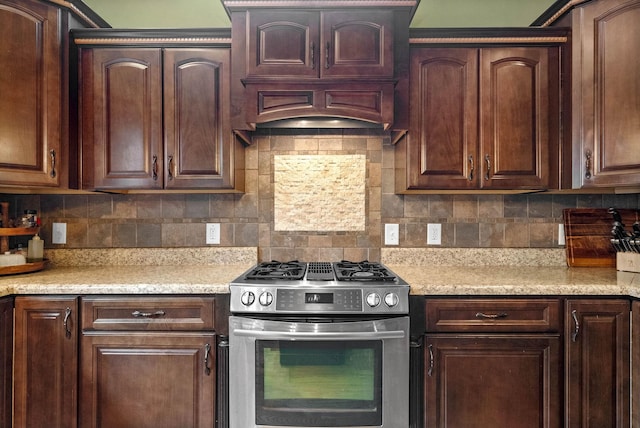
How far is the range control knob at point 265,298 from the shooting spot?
1558 millimetres

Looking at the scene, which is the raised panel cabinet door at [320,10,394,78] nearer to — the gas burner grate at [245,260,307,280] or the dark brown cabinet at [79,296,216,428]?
the gas burner grate at [245,260,307,280]

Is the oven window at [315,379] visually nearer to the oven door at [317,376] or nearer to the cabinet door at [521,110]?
the oven door at [317,376]

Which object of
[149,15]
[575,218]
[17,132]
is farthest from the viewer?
[149,15]

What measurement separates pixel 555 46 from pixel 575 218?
0.99 meters

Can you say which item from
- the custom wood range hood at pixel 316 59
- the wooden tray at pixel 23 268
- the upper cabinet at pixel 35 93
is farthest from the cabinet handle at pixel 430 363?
the wooden tray at pixel 23 268

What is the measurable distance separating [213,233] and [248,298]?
788mm

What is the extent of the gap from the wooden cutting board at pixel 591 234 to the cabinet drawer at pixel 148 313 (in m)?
2.07

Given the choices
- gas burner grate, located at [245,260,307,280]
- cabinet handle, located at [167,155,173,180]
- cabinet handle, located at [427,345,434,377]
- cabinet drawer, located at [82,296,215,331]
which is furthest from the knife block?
cabinet handle, located at [167,155,173,180]

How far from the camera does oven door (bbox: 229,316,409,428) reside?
60.7 inches

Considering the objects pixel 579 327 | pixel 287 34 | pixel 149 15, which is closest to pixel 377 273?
pixel 579 327

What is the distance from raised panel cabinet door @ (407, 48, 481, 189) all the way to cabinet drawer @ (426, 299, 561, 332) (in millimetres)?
632

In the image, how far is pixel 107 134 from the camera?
6.22 feet

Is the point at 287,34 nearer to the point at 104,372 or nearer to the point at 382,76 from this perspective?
the point at 382,76

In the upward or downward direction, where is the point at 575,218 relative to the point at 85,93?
downward
